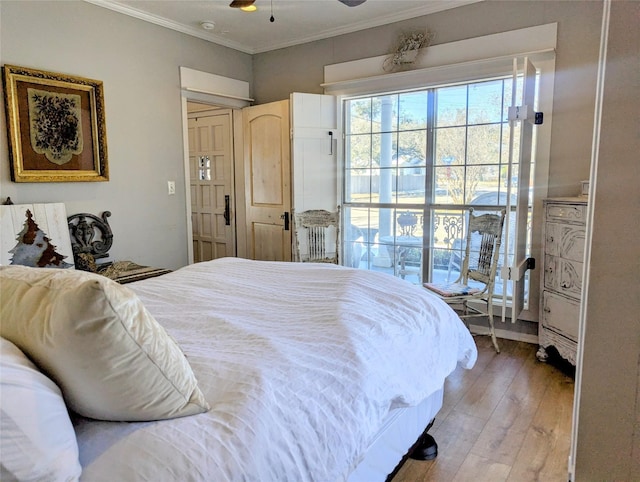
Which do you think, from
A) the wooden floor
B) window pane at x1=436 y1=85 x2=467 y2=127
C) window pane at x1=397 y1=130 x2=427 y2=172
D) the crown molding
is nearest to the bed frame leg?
the wooden floor

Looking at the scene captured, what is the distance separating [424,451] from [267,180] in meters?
3.09

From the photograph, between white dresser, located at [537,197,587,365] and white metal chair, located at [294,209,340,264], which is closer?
white dresser, located at [537,197,587,365]

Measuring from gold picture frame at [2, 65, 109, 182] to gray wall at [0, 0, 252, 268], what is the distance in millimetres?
69

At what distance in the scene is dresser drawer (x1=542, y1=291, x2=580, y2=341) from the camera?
2773mm

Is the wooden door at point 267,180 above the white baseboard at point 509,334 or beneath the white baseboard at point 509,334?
above

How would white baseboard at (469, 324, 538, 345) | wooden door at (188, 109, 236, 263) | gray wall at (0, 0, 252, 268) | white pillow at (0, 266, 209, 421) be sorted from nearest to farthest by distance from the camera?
white pillow at (0, 266, 209, 421) → gray wall at (0, 0, 252, 268) → white baseboard at (469, 324, 538, 345) → wooden door at (188, 109, 236, 263)

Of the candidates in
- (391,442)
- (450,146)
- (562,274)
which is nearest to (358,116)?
(450,146)

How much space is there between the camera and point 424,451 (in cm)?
198

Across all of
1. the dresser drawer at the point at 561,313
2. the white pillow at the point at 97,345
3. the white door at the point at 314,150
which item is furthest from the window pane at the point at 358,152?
the white pillow at the point at 97,345

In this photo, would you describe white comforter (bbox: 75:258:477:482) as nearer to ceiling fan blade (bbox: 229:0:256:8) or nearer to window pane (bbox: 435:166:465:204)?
ceiling fan blade (bbox: 229:0:256:8)

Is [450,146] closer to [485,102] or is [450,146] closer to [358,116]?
[485,102]

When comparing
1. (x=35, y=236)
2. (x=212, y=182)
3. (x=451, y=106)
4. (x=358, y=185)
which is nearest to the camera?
(x=35, y=236)

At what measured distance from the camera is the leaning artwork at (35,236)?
110 inches

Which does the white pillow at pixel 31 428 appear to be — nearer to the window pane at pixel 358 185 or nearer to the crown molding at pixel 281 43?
the crown molding at pixel 281 43
